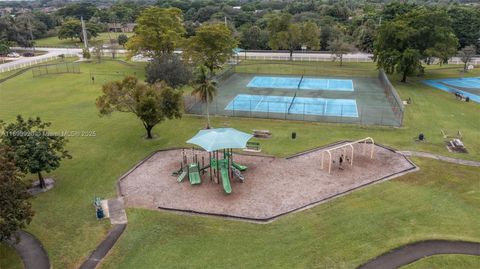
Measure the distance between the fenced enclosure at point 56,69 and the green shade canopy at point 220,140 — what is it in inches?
1790

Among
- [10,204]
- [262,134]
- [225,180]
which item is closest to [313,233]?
[225,180]

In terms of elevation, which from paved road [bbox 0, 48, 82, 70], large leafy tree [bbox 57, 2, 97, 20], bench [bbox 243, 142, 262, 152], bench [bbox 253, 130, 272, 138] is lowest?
bench [bbox 243, 142, 262, 152]

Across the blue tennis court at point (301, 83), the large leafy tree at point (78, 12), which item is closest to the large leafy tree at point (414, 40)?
the blue tennis court at point (301, 83)

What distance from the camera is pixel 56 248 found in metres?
17.9

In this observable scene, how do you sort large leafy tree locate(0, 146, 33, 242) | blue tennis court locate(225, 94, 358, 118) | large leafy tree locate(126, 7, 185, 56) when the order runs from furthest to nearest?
1. large leafy tree locate(126, 7, 185, 56)
2. blue tennis court locate(225, 94, 358, 118)
3. large leafy tree locate(0, 146, 33, 242)

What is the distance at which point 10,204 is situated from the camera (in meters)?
15.4

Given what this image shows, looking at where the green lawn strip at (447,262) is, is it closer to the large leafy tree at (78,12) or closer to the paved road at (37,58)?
the paved road at (37,58)

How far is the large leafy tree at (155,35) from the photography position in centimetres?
5507

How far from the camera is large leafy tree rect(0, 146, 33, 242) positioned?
14895mm

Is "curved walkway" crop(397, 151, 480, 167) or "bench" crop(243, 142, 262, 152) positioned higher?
"bench" crop(243, 142, 262, 152)

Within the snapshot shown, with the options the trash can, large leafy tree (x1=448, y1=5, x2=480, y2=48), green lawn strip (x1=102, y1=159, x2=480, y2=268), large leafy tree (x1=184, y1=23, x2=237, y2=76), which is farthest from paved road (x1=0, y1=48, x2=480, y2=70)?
the trash can

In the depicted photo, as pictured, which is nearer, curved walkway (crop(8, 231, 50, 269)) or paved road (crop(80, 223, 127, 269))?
paved road (crop(80, 223, 127, 269))

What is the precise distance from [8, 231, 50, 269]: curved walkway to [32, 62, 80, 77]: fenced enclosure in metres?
47.7

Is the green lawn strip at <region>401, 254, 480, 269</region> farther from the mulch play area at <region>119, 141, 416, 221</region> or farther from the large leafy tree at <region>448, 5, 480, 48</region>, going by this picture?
the large leafy tree at <region>448, 5, 480, 48</region>
